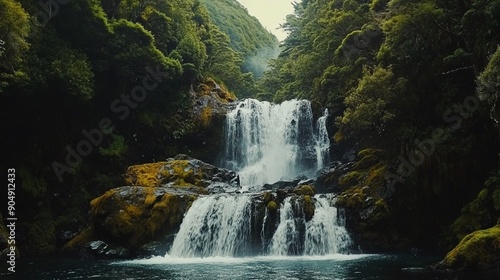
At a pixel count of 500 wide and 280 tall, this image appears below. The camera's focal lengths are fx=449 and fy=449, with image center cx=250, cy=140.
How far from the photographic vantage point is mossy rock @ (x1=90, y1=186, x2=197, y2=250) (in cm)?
2036

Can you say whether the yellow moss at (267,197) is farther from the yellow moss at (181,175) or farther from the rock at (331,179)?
the yellow moss at (181,175)

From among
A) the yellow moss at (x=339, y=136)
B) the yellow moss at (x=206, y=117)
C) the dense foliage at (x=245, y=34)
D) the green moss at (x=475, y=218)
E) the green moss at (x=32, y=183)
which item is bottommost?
the green moss at (x=475, y=218)

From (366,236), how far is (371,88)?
6.77 m

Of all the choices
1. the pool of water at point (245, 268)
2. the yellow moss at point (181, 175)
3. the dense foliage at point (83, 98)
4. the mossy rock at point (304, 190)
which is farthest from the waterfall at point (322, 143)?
the pool of water at point (245, 268)

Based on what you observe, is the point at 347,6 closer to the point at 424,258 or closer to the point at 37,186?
the point at 424,258

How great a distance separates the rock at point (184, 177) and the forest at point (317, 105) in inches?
156

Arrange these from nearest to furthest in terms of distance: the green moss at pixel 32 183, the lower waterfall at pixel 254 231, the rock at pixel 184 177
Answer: the lower waterfall at pixel 254 231
the rock at pixel 184 177
the green moss at pixel 32 183

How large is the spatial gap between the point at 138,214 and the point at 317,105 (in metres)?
16.2

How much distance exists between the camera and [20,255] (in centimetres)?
2264

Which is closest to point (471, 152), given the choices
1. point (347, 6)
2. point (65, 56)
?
point (347, 6)

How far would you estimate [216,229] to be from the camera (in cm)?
2027

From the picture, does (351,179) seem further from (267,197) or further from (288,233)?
(288,233)

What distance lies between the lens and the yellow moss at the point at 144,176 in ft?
80.3

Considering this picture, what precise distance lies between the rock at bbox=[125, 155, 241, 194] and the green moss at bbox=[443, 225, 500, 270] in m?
13.6
